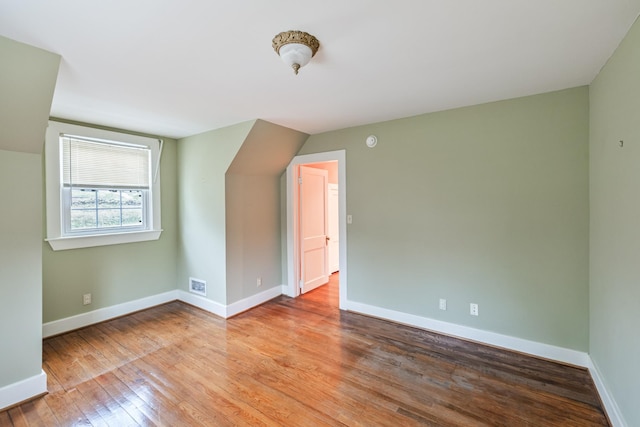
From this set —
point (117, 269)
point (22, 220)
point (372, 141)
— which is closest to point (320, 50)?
point (372, 141)

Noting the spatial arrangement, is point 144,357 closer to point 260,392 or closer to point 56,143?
point 260,392

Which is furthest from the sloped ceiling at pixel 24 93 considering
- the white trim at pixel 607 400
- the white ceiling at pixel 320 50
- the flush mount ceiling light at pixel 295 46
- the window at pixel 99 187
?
the white trim at pixel 607 400

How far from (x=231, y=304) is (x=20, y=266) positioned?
2014mm

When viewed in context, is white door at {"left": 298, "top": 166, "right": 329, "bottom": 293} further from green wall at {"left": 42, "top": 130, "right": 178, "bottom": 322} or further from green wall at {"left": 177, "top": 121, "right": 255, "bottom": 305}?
green wall at {"left": 42, "top": 130, "right": 178, "bottom": 322}

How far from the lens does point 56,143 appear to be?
3035 mm

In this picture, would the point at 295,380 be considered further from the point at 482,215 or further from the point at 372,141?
the point at 372,141

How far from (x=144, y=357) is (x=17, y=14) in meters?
2.64

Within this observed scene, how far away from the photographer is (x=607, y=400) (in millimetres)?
1920

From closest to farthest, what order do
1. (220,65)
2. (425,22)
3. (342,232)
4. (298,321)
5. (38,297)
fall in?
(425,22) < (220,65) < (38,297) < (298,321) < (342,232)

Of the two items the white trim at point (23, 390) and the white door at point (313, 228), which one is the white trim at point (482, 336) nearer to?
the white door at point (313, 228)

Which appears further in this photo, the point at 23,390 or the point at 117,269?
the point at 117,269

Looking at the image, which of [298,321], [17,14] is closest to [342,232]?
[298,321]

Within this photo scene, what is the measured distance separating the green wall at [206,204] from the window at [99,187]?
369 mm

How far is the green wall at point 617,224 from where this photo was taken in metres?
1.56
